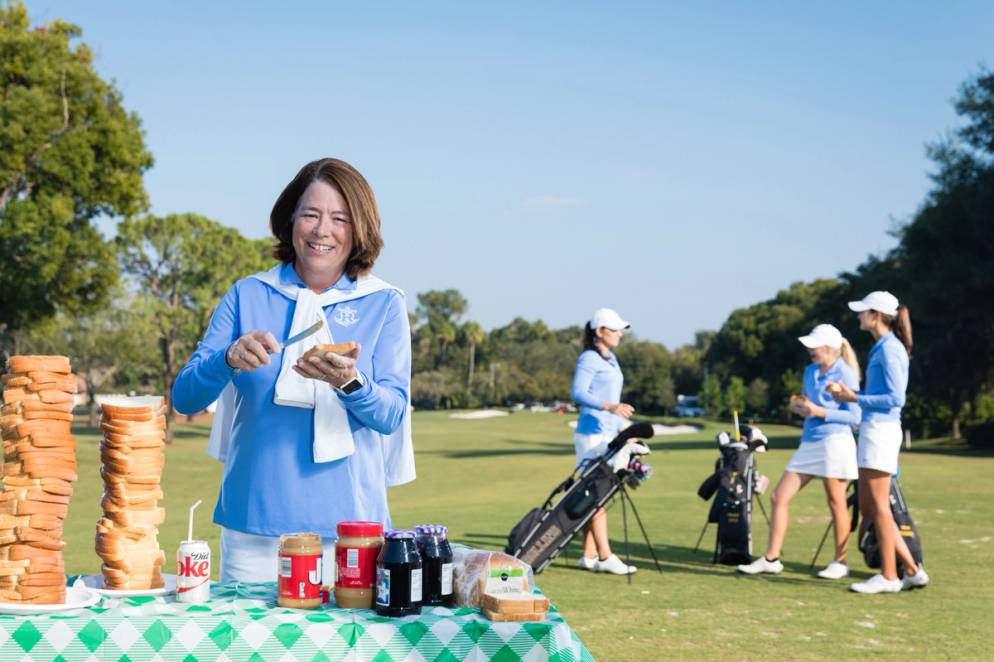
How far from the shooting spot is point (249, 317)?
3.89 metres

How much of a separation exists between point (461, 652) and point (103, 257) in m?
28.1

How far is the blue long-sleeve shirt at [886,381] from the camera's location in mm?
8875

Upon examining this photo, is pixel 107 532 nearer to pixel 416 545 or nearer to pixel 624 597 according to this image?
pixel 416 545

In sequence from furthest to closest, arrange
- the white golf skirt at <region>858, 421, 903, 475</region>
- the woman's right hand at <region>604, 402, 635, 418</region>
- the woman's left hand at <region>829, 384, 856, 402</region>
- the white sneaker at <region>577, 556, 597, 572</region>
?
the white sneaker at <region>577, 556, 597, 572</region> < the woman's right hand at <region>604, 402, 635, 418</region> < the woman's left hand at <region>829, 384, 856, 402</region> < the white golf skirt at <region>858, 421, 903, 475</region>

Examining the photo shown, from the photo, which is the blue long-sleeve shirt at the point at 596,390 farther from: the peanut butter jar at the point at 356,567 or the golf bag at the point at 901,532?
the peanut butter jar at the point at 356,567

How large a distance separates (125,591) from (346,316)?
1141 mm

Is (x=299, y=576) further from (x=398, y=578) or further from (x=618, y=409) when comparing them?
(x=618, y=409)

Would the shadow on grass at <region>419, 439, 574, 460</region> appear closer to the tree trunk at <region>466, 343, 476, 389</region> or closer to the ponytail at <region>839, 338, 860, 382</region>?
the ponytail at <region>839, 338, 860, 382</region>

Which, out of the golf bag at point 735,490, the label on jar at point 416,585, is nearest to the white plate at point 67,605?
the label on jar at point 416,585

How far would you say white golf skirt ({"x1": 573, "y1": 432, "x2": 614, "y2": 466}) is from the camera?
392 inches

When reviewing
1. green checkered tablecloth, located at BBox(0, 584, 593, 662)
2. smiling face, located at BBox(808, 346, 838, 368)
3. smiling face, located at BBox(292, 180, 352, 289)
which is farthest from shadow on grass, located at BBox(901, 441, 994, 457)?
green checkered tablecloth, located at BBox(0, 584, 593, 662)

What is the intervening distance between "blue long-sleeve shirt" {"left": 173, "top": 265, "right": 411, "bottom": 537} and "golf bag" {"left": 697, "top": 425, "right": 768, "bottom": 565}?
724 cm

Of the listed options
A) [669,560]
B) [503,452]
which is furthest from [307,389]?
[503,452]

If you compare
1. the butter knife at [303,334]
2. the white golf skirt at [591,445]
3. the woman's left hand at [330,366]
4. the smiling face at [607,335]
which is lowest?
the white golf skirt at [591,445]
